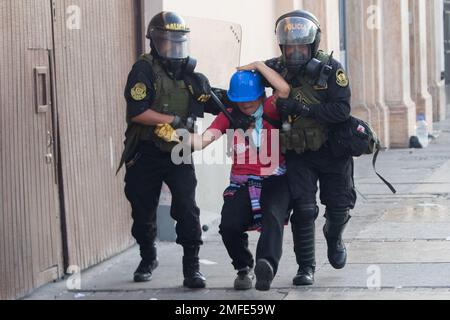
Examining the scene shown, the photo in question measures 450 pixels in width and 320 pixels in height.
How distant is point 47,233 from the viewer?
25.7 feet

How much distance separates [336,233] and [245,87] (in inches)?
52.0

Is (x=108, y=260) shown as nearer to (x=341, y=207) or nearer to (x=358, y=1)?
(x=341, y=207)

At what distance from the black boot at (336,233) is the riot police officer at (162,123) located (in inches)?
36.2

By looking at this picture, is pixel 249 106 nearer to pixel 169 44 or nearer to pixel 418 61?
pixel 169 44

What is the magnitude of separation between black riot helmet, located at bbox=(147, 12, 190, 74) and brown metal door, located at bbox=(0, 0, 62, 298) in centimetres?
83

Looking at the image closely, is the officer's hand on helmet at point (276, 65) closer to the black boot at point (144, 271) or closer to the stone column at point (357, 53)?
the black boot at point (144, 271)

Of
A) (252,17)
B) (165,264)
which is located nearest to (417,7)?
(252,17)

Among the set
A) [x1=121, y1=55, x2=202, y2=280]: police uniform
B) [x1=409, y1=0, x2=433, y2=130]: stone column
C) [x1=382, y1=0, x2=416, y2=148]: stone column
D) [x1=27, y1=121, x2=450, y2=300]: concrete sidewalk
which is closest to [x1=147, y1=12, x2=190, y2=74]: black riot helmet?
[x1=121, y1=55, x2=202, y2=280]: police uniform

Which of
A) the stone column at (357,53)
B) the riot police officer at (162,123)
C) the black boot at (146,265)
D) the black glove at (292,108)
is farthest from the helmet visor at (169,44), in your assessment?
the stone column at (357,53)

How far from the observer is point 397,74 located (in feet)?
59.9

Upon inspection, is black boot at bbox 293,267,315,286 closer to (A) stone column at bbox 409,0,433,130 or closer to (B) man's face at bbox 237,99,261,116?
(B) man's face at bbox 237,99,261,116

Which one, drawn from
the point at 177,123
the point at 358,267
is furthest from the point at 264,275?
the point at 358,267

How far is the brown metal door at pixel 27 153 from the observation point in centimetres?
725

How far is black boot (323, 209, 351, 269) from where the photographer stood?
7.84 metres
